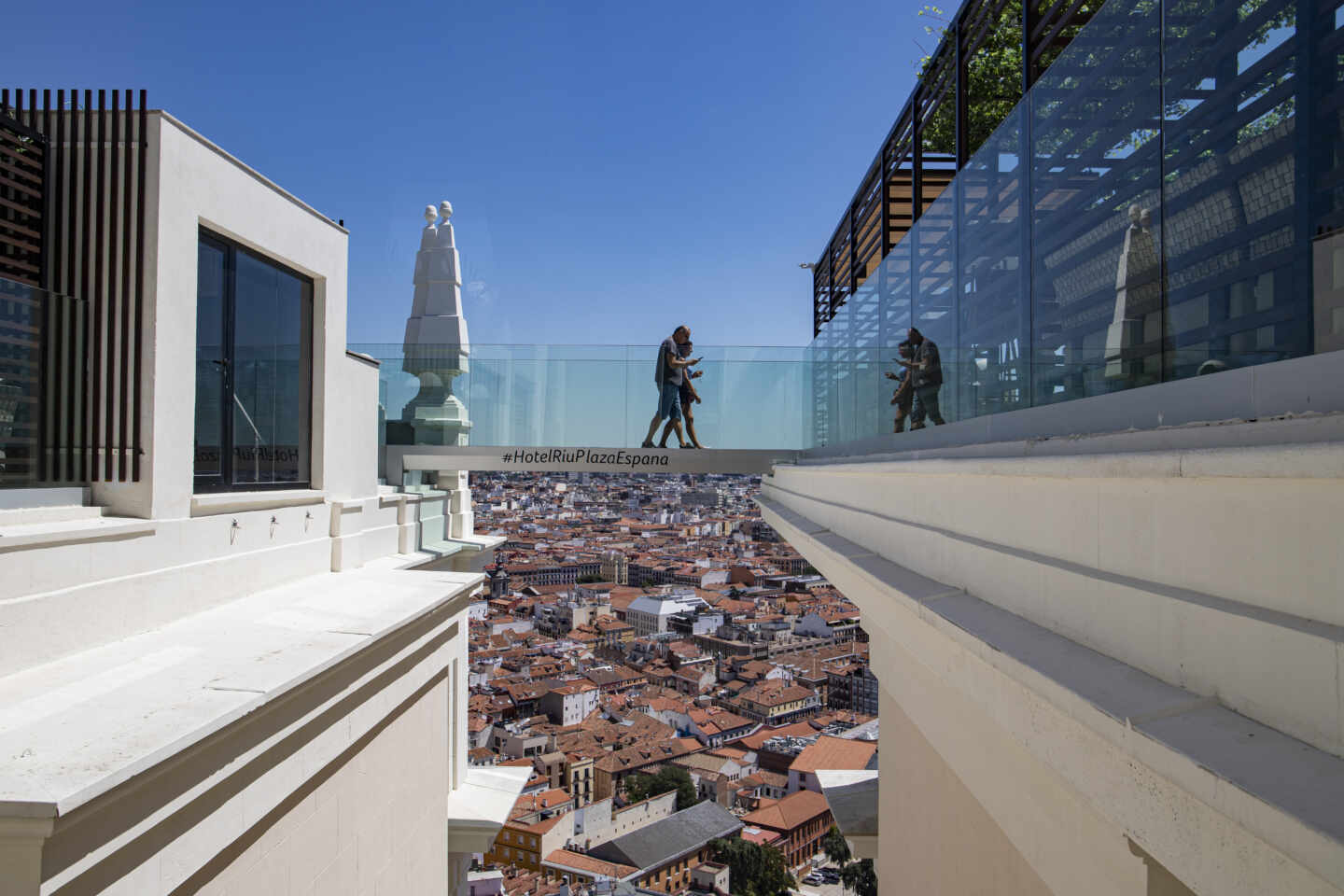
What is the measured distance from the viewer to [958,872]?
3.56 m

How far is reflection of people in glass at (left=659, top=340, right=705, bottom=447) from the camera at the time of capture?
1446 cm

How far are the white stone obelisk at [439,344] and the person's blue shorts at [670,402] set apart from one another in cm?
323

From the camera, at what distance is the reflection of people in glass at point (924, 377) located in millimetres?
6062

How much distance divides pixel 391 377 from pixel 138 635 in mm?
9933

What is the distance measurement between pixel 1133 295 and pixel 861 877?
29830 millimetres

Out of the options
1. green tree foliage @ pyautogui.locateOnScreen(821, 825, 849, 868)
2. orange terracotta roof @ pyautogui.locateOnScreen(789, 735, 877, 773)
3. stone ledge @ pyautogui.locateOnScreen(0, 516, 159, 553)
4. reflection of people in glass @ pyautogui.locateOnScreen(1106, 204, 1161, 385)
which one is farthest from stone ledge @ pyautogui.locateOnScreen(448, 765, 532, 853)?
green tree foliage @ pyautogui.locateOnScreen(821, 825, 849, 868)

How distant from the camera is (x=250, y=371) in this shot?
6.02 m

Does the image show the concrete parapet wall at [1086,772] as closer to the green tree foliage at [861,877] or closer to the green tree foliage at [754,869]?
the green tree foliage at [861,877]

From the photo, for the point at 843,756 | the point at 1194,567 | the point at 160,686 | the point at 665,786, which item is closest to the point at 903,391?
the point at 1194,567

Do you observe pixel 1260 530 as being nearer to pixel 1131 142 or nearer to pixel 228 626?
pixel 1131 142

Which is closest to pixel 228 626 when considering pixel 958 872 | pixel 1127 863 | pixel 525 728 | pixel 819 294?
pixel 958 872

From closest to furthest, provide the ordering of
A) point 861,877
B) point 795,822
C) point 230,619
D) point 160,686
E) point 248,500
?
point 160,686 → point 230,619 → point 248,500 → point 861,877 → point 795,822

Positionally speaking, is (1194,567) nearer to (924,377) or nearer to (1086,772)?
(1086,772)

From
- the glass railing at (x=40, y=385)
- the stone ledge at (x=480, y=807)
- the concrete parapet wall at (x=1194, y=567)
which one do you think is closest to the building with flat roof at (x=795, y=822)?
the stone ledge at (x=480, y=807)
